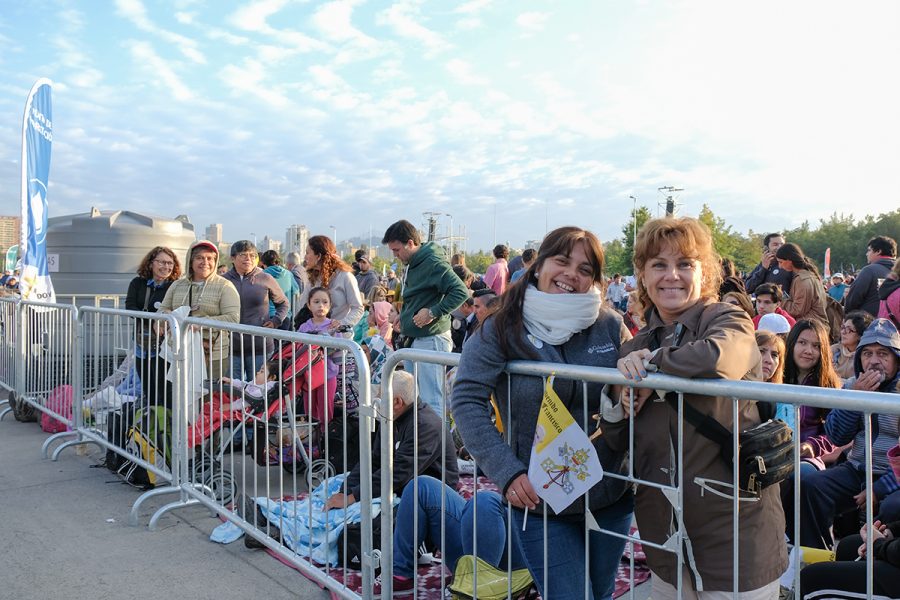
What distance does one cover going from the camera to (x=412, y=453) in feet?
12.8

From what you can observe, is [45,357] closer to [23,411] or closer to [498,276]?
[23,411]

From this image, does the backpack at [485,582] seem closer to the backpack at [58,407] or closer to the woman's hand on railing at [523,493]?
the woman's hand on railing at [523,493]

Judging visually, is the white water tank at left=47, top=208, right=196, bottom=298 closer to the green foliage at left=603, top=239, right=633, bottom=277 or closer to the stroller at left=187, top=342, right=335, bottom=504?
the stroller at left=187, top=342, right=335, bottom=504

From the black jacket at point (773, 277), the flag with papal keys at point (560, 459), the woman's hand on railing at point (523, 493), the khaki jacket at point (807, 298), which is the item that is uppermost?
the black jacket at point (773, 277)

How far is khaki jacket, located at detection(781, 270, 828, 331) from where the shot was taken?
7090 millimetres

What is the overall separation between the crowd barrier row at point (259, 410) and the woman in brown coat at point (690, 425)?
0.05 metres

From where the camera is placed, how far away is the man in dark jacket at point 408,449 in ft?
12.6

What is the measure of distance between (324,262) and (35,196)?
5.47 meters

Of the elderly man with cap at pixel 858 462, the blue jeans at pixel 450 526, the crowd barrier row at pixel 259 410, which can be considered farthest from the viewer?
the elderly man with cap at pixel 858 462

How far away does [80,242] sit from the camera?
35.2ft

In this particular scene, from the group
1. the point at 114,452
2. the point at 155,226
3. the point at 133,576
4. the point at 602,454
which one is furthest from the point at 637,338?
the point at 155,226

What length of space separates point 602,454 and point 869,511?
31.1 inches

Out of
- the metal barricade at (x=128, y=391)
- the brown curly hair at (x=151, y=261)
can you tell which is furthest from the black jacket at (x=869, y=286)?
the brown curly hair at (x=151, y=261)

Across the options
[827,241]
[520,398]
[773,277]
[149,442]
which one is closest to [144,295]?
[149,442]
